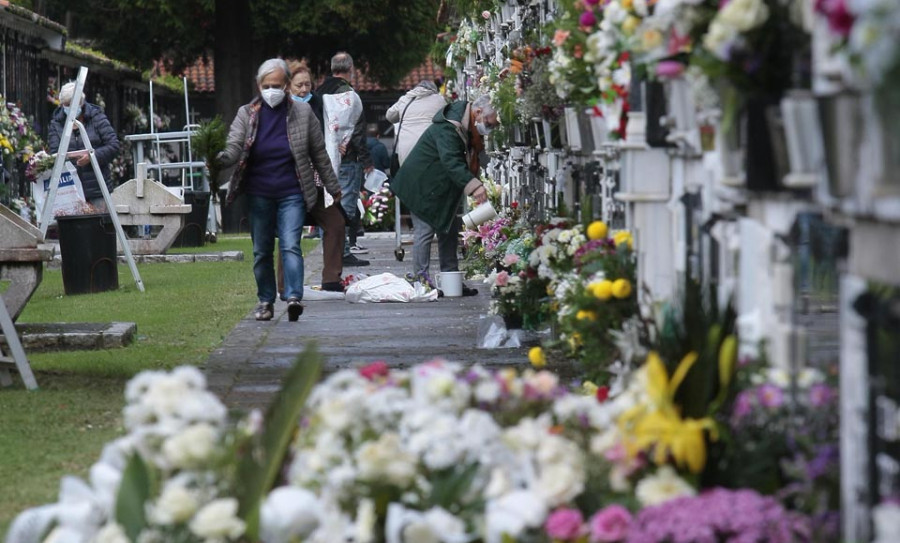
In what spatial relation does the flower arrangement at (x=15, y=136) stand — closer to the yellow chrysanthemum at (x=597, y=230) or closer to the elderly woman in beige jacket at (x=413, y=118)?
the elderly woman in beige jacket at (x=413, y=118)

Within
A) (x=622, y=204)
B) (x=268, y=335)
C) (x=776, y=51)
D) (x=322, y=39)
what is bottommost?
(x=268, y=335)

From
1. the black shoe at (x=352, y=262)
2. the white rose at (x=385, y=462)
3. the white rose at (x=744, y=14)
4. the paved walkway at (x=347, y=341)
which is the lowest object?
the paved walkway at (x=347, y=341)

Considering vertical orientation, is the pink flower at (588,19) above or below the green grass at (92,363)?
above

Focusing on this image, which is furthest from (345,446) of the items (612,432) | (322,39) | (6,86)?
(322,39)

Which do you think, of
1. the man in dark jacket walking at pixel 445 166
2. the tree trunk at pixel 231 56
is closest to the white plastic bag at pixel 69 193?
the man in dark jacket walking at pixel 445 166

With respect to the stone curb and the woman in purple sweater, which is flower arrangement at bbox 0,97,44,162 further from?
the stone curb

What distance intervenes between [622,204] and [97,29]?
2771cm

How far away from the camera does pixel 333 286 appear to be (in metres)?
12.6

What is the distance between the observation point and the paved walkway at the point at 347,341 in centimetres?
792

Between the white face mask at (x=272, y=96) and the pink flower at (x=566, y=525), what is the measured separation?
7205 mm

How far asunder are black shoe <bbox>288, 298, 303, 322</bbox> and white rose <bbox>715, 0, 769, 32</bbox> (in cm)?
741

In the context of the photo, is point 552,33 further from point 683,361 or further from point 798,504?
point 798,504

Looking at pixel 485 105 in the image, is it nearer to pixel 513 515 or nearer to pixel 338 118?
pixel 338 118

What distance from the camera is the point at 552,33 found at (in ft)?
24.0
